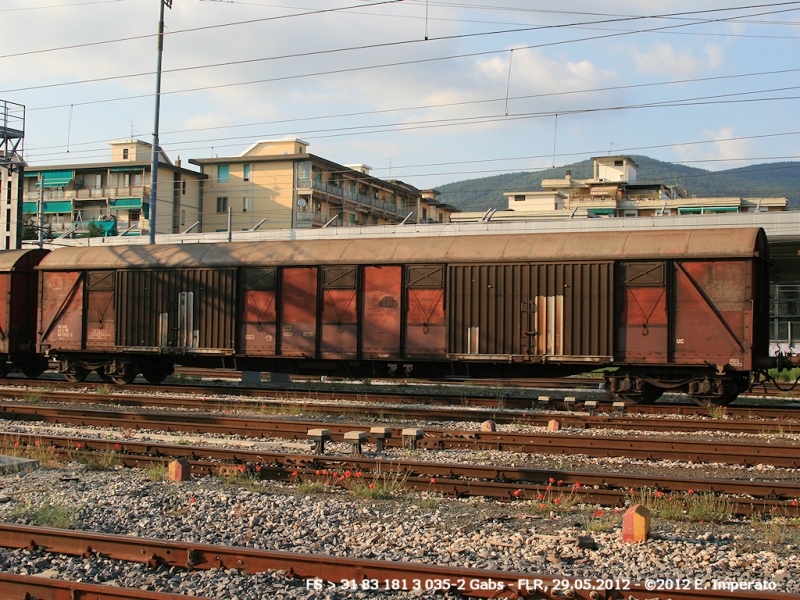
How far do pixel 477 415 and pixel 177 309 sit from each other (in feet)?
27.8

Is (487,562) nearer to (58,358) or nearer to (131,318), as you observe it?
(131,318)

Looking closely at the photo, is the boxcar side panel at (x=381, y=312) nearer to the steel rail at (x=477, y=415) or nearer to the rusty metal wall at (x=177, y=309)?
the steel rail at (x=477, y=415)

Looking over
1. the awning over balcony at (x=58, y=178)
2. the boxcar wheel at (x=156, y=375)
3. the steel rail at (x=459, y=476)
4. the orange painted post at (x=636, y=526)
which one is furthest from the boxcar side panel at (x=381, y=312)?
the awning over balcony at (x=58, y=178)

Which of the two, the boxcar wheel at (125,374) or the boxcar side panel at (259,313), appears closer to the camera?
the boxcar side panel at (259,313)

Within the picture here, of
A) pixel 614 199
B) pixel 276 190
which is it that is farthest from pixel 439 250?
pixel 614 199

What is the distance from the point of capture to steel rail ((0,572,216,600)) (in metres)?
4.75

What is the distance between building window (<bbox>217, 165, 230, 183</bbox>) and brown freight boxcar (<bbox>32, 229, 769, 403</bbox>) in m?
50.4

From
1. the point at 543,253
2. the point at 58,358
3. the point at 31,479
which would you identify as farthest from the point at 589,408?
the point at 58,358

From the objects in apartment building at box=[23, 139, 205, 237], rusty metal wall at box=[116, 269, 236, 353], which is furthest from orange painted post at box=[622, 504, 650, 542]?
apartment building at box=[23, 139, 205, 237]

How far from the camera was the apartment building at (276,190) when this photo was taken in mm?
66438

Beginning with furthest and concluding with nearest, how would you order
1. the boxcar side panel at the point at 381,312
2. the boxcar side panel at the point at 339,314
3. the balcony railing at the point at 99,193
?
the balcony railing at the point at 99,193 < the boxcar side panel at the point at 339,314 < the boxcar side panel at the point at 381,312

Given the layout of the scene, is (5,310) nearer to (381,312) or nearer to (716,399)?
(381,312)

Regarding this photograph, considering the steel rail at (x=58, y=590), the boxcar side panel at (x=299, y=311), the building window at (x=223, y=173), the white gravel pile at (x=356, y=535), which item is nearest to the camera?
the steel rail at (x=58, y=590)

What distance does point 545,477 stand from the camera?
8.45 m
